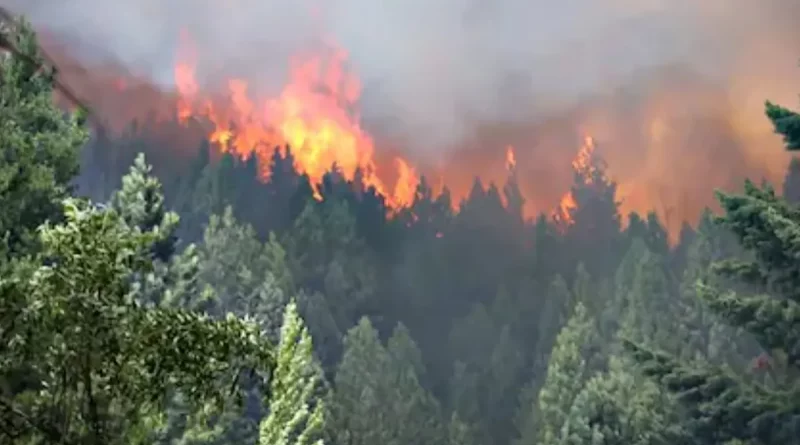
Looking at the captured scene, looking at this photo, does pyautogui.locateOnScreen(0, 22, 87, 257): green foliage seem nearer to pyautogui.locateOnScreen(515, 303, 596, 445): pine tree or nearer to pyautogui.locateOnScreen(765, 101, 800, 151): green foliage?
pyautogui.locateOnScreen(765, 101, 800, 151): green foliage

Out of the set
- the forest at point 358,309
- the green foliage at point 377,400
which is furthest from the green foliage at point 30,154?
the green foliage at point 377,400

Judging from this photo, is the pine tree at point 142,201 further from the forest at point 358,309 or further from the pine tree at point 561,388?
the pine tree at point 561,388

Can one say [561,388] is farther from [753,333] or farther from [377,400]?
[753,333]

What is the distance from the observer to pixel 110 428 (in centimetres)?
475

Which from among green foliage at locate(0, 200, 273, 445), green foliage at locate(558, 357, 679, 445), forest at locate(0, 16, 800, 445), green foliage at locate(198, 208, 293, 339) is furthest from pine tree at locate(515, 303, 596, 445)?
green foliage at locate(0, 200, 273, 445)

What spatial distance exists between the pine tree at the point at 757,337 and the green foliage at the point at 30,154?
1212 centimetres

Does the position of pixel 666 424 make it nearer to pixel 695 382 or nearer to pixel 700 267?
pixel 695 382

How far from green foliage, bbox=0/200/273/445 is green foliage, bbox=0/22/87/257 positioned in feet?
31.1

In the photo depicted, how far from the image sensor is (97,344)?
14.9 ft

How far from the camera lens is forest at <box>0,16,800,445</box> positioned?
15.3 feet

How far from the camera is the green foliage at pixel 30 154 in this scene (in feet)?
49.6

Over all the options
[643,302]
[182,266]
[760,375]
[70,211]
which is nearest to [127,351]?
[70,211]

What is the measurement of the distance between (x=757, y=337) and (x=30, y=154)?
1475 centimetres

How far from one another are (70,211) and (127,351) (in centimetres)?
74
